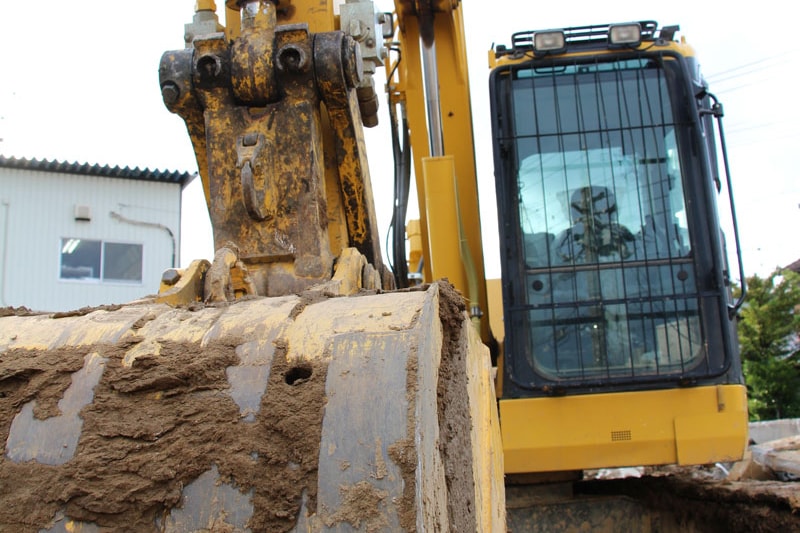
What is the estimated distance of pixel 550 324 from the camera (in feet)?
12.3

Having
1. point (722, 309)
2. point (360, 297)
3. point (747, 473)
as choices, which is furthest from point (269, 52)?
point (747, 473)

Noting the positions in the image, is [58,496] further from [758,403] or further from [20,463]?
[758,403]

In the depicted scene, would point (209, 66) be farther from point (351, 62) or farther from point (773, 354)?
point (773, 354)

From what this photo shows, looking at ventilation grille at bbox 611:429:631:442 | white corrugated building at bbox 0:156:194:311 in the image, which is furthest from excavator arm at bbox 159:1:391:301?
white corrugated building at bbox 0:156:194:311

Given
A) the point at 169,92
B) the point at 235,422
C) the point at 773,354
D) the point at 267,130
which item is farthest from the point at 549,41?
the point at 773,354

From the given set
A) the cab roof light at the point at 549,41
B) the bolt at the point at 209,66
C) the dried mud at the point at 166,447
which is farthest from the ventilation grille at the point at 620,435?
the dried mud at the point at 166,447

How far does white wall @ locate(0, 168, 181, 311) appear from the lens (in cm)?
1452

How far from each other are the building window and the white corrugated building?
0.02 m

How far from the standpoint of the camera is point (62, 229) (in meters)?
14.9

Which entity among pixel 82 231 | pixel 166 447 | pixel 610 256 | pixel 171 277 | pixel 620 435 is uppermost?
pixel 82 231

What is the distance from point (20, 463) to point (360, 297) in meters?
0.66

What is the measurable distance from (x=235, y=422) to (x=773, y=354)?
16.4 metres

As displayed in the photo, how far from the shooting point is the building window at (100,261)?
15.1 m

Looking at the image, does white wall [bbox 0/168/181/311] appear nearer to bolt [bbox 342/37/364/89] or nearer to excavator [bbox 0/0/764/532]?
excavator [bbox 0/0/764/532]
